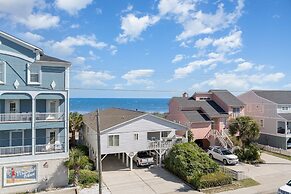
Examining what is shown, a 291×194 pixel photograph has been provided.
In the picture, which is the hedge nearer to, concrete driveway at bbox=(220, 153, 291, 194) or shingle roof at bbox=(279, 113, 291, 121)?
concrete driveway at bbox=(220, 153, 291, 194)

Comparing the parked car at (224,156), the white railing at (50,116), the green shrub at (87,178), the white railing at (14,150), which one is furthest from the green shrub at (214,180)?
the white railing at (14,150)

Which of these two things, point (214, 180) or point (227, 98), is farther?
point (227, 98)

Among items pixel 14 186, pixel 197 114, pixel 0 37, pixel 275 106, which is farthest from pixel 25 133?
pixel 275 106

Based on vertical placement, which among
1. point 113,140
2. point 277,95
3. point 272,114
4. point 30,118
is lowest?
point 113,140

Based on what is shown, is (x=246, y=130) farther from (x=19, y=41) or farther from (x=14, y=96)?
(x=19, y=41)

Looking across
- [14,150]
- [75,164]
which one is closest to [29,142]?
[14,150]

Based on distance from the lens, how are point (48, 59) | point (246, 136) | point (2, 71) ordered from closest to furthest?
point (2, 71), point (48, 59), point (246, 136)

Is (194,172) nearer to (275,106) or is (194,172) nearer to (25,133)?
(25,133)
